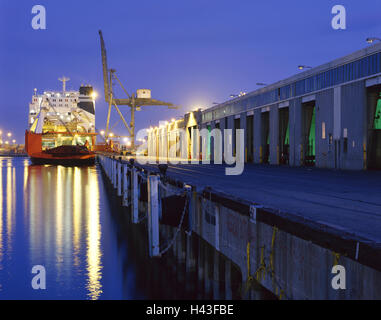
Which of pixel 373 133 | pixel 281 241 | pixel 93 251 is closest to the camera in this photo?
pixel 281 241

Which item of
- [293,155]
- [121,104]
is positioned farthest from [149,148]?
[293,155]

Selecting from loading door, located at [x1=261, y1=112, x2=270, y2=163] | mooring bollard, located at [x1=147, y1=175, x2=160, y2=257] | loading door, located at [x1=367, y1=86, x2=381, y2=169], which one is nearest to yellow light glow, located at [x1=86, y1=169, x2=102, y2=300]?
mooring bollard, located at [x1=147, y1=175, x2=160, y2=257]

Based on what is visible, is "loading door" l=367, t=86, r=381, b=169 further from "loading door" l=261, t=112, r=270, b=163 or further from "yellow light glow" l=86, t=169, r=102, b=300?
"yellow light glow" l=86, t=169, r=102, b=300

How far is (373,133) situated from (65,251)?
23627 millimetres

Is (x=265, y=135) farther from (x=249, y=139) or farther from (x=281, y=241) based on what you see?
(x=281, y=241)

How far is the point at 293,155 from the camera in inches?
1620

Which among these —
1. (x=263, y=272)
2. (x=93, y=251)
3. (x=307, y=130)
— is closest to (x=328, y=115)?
(x=307, y=130)

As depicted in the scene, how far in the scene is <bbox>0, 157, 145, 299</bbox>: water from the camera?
497 inches

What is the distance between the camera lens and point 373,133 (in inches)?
1203

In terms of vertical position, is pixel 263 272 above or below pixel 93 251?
above

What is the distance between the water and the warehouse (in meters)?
A: 18.5

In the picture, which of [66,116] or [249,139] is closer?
[249,139]

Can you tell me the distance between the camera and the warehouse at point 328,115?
99.5 feet

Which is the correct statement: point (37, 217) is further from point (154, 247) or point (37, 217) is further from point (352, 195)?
point (352, 195)
